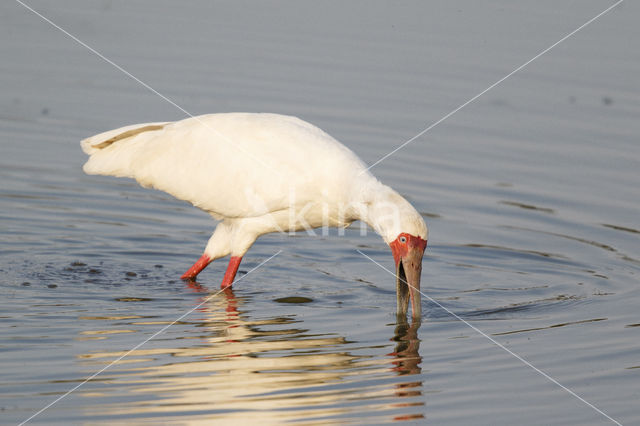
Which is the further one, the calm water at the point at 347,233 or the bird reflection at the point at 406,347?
the bird reflection at the point at 406,347

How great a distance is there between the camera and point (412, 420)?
6.86m

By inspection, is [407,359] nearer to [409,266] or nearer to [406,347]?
[406,347]

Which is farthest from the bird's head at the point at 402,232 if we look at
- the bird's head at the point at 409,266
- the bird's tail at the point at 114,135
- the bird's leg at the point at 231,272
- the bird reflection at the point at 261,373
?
the bird's tail at the point at 114,135

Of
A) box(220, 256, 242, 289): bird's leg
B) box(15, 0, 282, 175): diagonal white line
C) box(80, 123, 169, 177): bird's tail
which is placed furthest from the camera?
box(80, 123, 169, 177): bird's tail

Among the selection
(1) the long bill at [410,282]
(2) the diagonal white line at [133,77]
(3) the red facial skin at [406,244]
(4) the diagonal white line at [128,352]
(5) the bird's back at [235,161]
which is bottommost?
(4) the diagonal white line at [128,352]

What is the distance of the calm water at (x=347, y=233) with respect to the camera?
24.2 feet

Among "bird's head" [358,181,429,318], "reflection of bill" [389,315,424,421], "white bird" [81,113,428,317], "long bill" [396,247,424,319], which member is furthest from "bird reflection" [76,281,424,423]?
"white bird" [81,113,428,317]

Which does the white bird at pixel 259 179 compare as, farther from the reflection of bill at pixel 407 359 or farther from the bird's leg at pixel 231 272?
the reflection of bill at pixel 407 359

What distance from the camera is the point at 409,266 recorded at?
9.01 meters

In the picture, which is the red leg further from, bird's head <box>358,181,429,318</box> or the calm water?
bird's head <box>358,181,429,318</box>

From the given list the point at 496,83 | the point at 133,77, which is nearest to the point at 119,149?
the point at 133,77

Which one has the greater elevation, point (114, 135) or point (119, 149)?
point (114, 135)

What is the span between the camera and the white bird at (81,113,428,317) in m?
9.05

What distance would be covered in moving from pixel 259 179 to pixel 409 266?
1498mm
